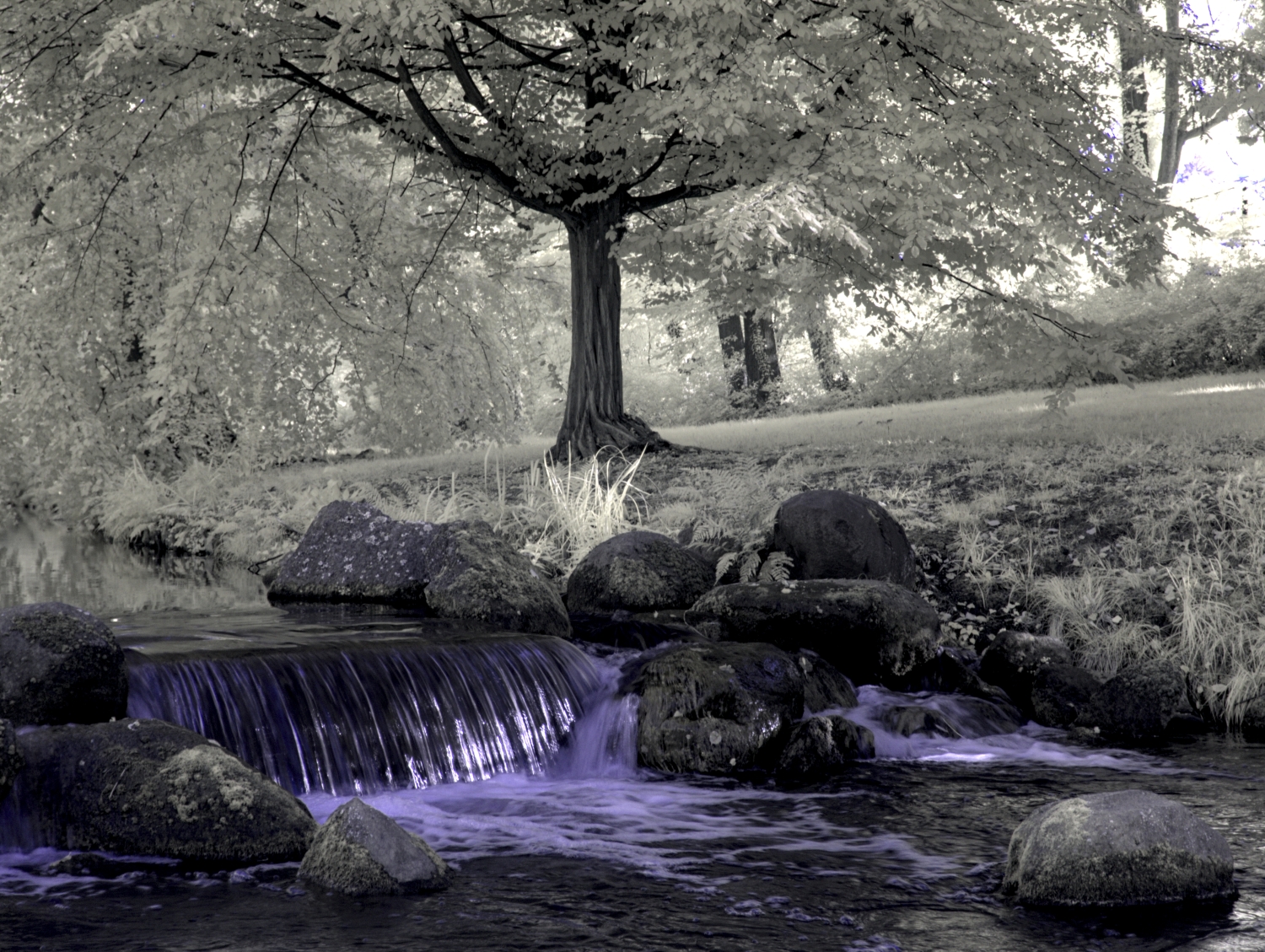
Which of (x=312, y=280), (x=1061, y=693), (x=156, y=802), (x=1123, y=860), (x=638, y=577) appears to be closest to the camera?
(x=1123, y=860)

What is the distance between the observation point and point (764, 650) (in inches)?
274

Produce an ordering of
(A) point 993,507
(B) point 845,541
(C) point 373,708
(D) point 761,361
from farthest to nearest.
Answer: (D) point 761,361, (A) point 993,507, (B) point 845,541, (C) point 373,708

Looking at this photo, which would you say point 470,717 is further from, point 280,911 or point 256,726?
point 280,911

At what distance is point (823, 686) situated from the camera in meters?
7.25

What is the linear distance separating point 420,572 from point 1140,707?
4.94 meters

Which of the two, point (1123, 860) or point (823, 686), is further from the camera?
point (823, 686)

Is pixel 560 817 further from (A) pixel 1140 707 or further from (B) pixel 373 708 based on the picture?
(A) pixel 1140 707

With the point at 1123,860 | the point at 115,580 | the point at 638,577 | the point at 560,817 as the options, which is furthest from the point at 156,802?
the point at 115,580

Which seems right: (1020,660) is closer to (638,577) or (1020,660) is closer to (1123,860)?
(638,577)

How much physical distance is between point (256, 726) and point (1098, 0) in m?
11.5

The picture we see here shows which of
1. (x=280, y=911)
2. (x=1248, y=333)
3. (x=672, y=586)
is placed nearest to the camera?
(x=280, y=911)

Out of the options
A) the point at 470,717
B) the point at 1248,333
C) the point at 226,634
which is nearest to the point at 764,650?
the point at 470,717

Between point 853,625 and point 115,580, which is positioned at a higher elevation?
point 115,580

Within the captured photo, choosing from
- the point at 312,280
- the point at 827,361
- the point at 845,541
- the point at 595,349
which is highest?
the point at 312,280
